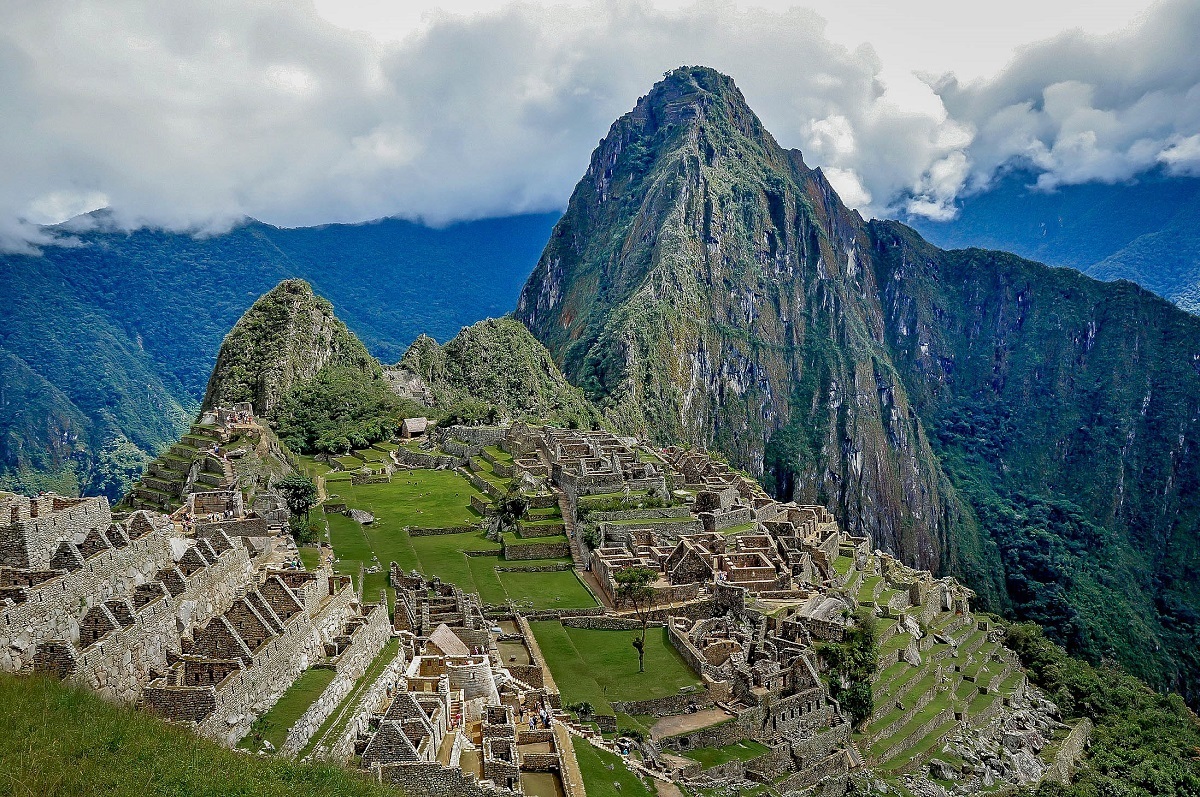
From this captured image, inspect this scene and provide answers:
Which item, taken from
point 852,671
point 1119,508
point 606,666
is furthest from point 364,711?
point 1119,508

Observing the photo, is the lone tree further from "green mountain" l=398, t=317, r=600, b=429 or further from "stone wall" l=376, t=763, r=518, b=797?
"green mountain" l=398, t=317, r=600, b=429

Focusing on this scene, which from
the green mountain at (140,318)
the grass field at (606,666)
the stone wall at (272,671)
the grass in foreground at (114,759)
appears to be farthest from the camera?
the green mountain at (140,318)

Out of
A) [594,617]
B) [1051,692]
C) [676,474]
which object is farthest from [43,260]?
[1051,692]

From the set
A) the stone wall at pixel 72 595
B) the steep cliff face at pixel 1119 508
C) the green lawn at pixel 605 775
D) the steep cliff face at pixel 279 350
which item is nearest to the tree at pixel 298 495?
the stone wall at pixel 72 595

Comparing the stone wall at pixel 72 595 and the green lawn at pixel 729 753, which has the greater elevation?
the stone wall at pixel 72 595

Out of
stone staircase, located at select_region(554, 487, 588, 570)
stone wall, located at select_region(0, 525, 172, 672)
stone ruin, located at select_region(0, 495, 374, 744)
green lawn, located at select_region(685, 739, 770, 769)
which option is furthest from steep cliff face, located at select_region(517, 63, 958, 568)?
stone wall, located at select_region(0, 525, 172, 672)

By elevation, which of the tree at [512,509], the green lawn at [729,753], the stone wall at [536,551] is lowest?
the green lawn at [729,753]

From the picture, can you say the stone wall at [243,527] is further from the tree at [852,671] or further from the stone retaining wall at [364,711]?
the tree at [852,671]
